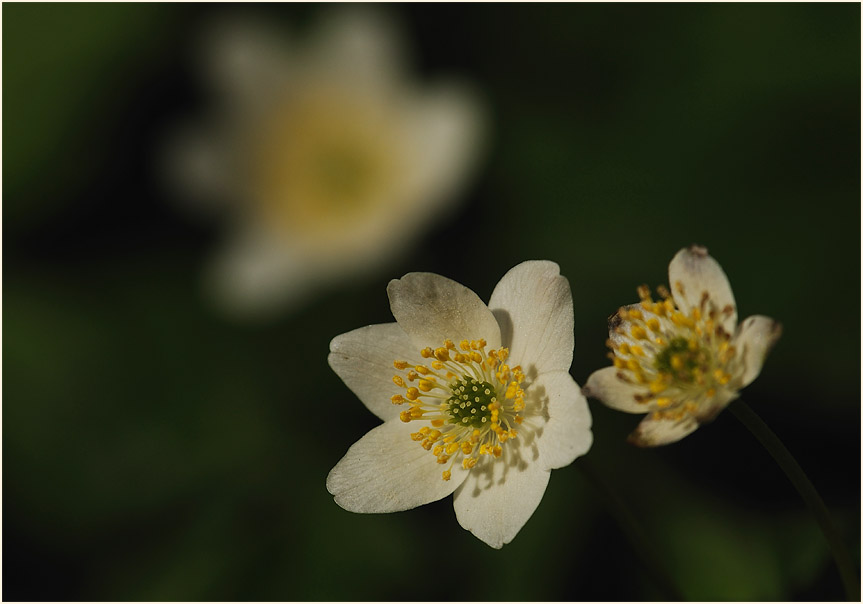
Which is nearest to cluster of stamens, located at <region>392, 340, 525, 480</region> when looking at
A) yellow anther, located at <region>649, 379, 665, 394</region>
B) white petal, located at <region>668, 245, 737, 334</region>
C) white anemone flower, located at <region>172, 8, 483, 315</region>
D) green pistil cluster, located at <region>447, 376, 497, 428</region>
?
green pistil cluster, located at <region>447, 376, 497, 428</region>

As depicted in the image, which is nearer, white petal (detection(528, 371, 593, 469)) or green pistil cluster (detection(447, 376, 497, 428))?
white petal (detection(528, 371, 593, 469))

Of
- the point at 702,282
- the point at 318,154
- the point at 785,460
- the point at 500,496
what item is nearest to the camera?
the point at 785,460

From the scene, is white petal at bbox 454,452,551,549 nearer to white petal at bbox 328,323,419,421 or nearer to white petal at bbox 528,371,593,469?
white petal at bbox 528,371,593,469

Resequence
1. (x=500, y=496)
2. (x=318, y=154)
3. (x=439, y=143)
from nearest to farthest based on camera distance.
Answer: (x=500, y=496), (x=439, y=143), (x=318, y=154)

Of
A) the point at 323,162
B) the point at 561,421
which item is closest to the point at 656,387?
the point at 561,421

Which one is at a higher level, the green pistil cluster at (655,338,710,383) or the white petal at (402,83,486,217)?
the white petal at (402,83,486,217)

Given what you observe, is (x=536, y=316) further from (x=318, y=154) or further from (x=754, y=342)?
(x=318, y=154)

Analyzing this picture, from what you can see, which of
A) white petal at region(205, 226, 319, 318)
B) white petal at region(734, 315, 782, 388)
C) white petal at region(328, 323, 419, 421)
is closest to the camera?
white petal at region(734, 315, 782, 388)

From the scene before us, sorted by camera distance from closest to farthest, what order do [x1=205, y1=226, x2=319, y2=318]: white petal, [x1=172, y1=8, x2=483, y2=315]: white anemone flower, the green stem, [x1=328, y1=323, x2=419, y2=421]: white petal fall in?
1. the green stem
2. [x1=328, y1=323, x2=419, y2=421]: white petal
3. [x1=205, y1=226, x2=319, y2=318]: white petal
4. [x1=172, y1=8, x2=483, y2=315]: white anemone flower

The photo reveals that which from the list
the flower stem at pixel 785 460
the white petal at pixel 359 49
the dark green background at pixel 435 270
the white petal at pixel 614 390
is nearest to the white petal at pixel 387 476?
the white petal at pixel 614 390
